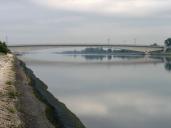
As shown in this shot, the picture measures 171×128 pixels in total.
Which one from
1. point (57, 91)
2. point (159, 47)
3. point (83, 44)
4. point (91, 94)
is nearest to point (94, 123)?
point (91, 94)

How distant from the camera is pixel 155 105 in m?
22.8

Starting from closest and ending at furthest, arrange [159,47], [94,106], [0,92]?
[0,92] → [94,106] → [159,47]

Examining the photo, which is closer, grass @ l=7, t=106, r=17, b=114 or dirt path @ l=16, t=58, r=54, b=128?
dirt path @ l=16, t=58, r=54, b=128

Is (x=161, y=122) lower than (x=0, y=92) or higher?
lower

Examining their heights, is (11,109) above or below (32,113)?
above

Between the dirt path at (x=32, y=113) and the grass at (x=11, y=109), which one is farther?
the grass at (x=11, y=109)

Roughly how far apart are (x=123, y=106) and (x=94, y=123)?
16.6ft

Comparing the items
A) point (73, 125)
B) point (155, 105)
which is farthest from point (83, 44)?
point (73, 125)

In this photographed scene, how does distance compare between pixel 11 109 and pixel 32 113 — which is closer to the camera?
pixel 11 109

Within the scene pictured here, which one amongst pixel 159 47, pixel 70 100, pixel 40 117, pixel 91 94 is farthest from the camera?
pixel 159 47

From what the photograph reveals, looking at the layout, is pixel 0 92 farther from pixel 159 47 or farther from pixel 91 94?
pixel 159 47

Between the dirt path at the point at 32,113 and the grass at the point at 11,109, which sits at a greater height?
the grass at the point at 11,109

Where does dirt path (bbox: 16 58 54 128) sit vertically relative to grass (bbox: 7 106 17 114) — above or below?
below

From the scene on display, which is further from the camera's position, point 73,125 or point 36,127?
point 73,125
